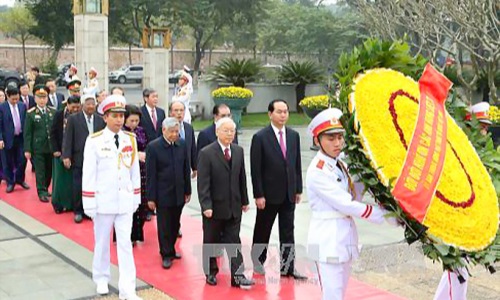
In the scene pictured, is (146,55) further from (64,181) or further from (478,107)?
(478,107)

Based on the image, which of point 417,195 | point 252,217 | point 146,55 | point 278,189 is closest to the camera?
point 417,195

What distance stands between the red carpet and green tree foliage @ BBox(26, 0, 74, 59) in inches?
930

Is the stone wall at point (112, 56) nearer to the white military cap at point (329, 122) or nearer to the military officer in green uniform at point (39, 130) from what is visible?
the military officer in green uniform at point (39, 130)

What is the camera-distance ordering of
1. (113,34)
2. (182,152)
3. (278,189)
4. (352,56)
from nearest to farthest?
(352,56) < (278,189) < (182,152) < (113,34)

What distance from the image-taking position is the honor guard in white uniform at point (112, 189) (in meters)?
5.52

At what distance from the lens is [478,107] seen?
6215mm

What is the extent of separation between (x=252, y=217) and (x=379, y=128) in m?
4.99

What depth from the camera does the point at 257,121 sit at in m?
20.2

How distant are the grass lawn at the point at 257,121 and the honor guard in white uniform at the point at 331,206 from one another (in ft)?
46.5

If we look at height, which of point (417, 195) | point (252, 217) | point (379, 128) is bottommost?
point (252, 217)

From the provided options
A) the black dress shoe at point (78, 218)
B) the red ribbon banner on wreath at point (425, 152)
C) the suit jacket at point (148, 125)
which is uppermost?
the red ribbon banner on wreath at point (425, 152)

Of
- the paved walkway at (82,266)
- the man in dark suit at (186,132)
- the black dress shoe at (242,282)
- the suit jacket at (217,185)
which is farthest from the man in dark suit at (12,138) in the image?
the black dress shoe at (242,282)

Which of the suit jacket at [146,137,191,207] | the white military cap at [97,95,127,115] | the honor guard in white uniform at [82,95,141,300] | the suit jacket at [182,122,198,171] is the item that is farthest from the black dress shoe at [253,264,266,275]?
the white military cap at [97,95,127,115]

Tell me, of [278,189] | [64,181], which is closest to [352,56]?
[278,189]
